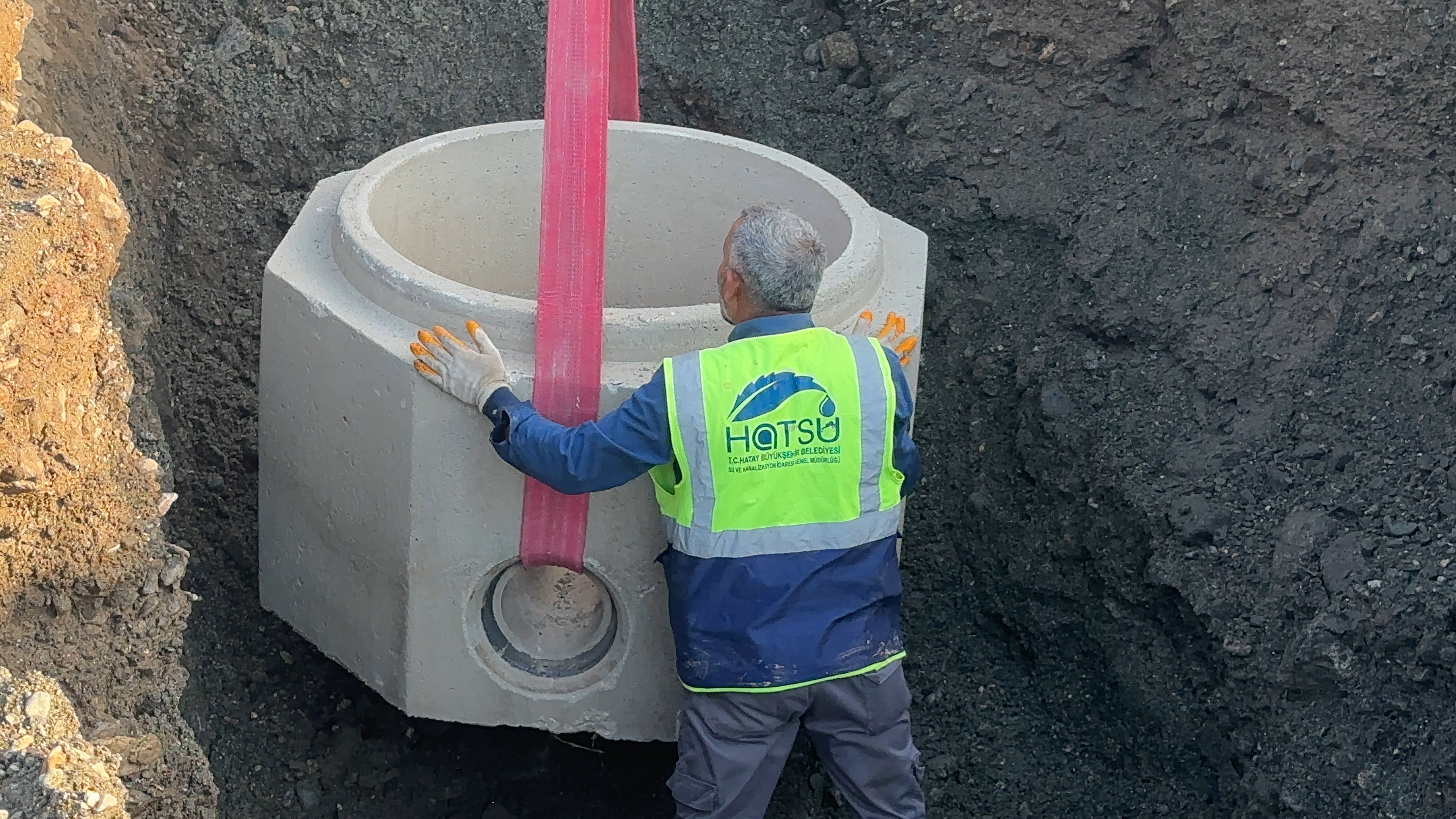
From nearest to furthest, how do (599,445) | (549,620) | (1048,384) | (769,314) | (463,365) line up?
(599,445) < (769,314) < (463,365) < (549,620) < (1048,384)

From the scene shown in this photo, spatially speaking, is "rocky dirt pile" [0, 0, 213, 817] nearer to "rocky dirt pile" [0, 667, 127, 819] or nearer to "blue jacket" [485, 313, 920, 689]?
"rocky dirt pile" [0, 667, 127, 819]

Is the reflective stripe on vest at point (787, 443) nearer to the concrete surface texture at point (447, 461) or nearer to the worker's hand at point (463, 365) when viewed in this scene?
the concrete surface texture at point (447, 461)

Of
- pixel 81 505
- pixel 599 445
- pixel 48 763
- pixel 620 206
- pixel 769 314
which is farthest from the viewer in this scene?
pixel 620 206

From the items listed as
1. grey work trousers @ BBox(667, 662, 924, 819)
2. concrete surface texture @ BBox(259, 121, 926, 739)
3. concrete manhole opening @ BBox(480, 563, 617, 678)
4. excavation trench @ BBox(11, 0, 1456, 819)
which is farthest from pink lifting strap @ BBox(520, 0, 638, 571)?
excavation trench @ BBox(11, 0, 1456, 819)

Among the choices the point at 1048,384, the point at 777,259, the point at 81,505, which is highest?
the point at 777,259

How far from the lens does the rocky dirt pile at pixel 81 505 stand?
261cm

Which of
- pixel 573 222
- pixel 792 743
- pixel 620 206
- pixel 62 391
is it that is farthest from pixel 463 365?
pixel 620 206

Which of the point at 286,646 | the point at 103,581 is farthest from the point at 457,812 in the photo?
the point at 103,581

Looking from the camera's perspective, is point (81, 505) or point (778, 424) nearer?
point (81, 505)

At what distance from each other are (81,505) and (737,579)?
4.26 ft

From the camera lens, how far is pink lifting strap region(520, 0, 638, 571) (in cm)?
308

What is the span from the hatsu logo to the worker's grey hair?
7.0 inches

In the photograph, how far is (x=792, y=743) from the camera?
3.26 m

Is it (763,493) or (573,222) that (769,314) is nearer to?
(763,493)
